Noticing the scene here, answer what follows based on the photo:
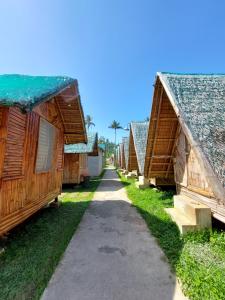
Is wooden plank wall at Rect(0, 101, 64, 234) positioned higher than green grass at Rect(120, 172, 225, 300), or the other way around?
wooden plank wall at Rect(0, 101, 64, 234)

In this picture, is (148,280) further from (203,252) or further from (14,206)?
(14,206)

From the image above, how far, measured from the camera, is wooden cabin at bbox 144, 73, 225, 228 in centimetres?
490

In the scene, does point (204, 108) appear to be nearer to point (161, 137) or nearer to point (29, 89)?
point (161, 137)

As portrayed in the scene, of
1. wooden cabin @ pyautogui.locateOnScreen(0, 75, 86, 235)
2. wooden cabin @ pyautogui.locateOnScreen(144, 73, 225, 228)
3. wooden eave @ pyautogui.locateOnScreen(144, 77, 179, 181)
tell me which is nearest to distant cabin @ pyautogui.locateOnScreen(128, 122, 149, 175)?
wooden eave @ pyautogui.locateOnScreen(144, 77, 179, 181)

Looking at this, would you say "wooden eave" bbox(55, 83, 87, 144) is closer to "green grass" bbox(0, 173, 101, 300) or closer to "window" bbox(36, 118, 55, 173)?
"window" bbox(36, 118, 55, 173)

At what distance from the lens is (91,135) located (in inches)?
830

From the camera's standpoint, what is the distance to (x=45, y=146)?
294 inches

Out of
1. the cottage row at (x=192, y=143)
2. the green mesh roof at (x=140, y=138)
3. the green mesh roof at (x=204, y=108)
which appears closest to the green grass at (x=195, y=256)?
the cottage row at (x=192, y=143)

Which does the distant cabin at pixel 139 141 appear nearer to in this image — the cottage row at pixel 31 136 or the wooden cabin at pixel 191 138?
the wooden cabin at pixel 191 138

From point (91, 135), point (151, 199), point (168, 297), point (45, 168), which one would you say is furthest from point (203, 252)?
point (91, 135)

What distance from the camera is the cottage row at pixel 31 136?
4.75 metres

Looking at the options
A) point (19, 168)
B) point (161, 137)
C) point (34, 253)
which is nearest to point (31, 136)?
point (19, 168)

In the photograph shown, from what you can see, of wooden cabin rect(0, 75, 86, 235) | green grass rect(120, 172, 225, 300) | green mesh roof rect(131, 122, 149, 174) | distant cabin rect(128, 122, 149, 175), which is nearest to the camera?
green grass rect(120, 172, 225, 300)

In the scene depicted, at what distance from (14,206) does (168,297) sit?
3981 mm
